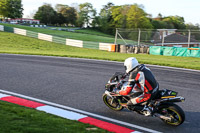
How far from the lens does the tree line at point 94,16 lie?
8203 cm

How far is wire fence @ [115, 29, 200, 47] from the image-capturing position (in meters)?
24.0

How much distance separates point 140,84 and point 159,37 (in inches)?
827

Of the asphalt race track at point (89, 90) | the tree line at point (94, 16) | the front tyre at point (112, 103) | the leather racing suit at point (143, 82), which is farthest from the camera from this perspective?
the tree line at point (94, 16)

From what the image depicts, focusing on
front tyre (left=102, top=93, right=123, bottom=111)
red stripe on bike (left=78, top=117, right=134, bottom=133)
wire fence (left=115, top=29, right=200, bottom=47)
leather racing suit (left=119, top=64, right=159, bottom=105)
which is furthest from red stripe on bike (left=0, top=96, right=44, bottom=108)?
wire fence (left=115, top=29, right=200, bottom=47)

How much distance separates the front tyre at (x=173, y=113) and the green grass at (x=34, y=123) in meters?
1.63

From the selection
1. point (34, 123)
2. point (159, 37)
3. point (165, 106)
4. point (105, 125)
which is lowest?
point (105, 125)

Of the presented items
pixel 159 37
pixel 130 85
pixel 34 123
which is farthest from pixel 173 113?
pixel 159 37

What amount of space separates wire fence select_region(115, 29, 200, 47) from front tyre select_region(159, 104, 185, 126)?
19514 millimetres

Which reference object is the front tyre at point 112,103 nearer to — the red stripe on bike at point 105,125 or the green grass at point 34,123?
the red stripe on bike at point 105,125

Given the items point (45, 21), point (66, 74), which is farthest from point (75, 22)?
point (66, 74)

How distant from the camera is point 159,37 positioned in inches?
1008

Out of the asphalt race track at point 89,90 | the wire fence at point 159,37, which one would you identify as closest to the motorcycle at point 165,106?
the asphalt race track at point 89,90

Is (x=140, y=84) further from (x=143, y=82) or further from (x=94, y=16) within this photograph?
(x=94, y=16)

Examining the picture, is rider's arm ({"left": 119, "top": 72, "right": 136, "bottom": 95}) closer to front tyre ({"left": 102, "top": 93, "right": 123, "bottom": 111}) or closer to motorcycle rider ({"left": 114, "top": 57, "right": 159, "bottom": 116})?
motorcycle rider ({"left": 114, "top": 57, "right": 159, "bottom": 116})
